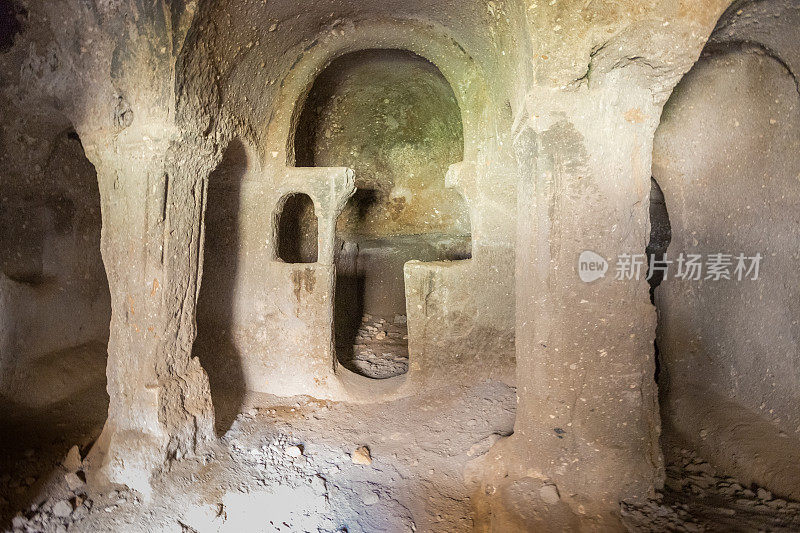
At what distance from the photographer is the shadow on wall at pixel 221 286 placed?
12.2ft

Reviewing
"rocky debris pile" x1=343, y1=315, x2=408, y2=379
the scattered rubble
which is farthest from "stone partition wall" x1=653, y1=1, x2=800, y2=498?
"rocky debris pile" x1=343, y1=315, x2=408, y2=379

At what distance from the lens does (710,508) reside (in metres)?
2.28

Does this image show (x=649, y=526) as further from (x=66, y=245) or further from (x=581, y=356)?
Answer: (x=66, y=245)

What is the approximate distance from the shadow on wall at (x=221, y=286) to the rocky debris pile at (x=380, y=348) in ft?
3.97

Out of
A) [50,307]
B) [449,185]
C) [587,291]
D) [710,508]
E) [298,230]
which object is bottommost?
[710,508]

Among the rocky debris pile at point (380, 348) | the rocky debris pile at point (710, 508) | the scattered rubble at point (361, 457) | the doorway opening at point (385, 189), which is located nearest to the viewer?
the rocky debris pile at point (710, 508)

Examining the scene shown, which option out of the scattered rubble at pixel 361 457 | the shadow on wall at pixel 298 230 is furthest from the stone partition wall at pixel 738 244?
the shadow on wall at pixel 298 230

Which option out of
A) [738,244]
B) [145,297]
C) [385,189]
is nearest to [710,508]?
[738,244]

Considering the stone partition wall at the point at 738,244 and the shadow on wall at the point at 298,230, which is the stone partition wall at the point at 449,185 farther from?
the shadow on wall at the point at 298,230

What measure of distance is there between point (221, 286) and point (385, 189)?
9.67ft

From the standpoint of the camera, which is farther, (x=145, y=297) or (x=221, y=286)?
(x=221, y=286)

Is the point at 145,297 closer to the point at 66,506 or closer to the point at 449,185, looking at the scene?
the point at 66,506

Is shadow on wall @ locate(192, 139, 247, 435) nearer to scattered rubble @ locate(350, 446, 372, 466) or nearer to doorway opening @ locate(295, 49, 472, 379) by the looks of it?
scattered rubble @ locate(350, 446, 372, 466)

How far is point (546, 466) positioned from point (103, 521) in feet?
7.51
